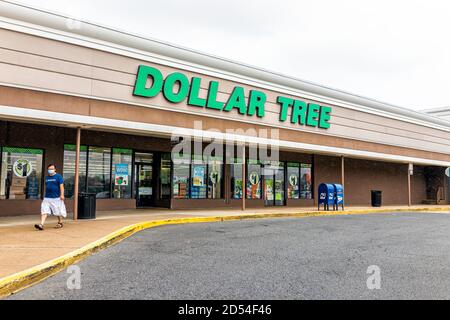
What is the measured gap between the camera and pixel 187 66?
1730 centimetres

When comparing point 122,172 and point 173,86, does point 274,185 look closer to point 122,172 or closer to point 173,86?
point 122,172

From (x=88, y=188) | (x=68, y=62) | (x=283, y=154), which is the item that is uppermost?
(x=68, y=62)

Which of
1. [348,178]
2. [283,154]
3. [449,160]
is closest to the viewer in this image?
[283,154]

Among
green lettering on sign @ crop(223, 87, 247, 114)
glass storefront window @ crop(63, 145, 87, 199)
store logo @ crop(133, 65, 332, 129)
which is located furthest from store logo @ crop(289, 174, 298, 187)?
glass storefront window @ crop(63, 145, 87, 199)

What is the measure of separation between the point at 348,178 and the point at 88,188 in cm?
1718

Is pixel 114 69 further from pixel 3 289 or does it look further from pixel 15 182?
pixel 3 289

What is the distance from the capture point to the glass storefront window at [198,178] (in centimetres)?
2066

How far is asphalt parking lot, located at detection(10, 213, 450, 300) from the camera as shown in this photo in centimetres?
551

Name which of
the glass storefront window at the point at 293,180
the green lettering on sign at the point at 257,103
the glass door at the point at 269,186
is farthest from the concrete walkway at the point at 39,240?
the glass storefront window at the point at 293,180

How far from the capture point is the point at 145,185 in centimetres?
2019

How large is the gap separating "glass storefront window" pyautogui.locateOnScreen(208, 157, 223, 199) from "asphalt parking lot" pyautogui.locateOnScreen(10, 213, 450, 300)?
31.6 ft

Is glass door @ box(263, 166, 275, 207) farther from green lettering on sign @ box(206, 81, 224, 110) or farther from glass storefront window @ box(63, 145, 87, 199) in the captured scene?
glass storefront window @ box(63, 145, 87, 199)

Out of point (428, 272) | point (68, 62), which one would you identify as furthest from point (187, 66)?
point (428, 272)
